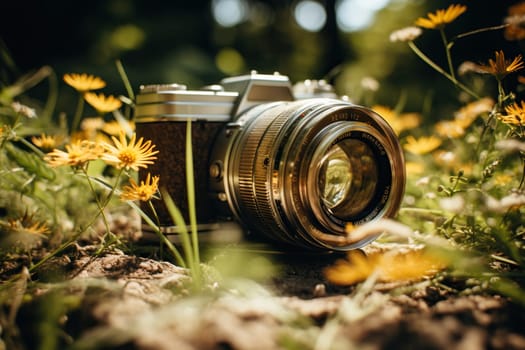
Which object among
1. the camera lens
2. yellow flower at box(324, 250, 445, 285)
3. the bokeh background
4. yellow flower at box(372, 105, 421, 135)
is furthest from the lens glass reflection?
the bokeh background

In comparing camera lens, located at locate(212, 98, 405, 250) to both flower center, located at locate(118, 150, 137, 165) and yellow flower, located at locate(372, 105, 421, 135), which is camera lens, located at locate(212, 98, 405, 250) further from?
yellow flower, located at locate(372, 105, 421, 135)

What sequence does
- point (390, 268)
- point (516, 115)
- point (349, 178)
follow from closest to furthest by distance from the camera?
1. point (390, 268)
2. point (516, 115)
3. point (349, 178)

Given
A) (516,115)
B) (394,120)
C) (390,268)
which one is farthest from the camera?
(394,120)

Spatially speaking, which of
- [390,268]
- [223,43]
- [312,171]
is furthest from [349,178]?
[223,43]

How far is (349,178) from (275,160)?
199 millimetres

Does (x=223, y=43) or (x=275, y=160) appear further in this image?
(x=223, y=43)

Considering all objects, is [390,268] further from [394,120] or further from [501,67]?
[394,120]

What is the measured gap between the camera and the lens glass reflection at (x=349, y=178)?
98 cm

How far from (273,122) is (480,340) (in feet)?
1.93

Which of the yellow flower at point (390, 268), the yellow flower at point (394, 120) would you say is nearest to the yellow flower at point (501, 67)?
the yellow flower at point (390, 268)

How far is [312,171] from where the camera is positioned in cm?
88

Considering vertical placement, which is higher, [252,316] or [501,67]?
[501,67]

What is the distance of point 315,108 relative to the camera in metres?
0.95

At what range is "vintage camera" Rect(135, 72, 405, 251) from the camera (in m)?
0.90
